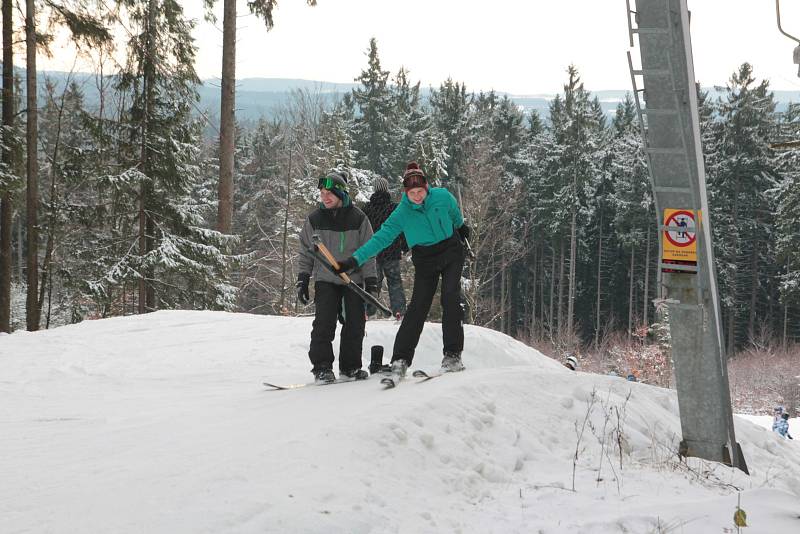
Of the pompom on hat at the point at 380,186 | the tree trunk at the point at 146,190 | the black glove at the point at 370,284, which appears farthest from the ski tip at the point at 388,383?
the tree trunk at the point at 146,190

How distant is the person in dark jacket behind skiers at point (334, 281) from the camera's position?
6.39m

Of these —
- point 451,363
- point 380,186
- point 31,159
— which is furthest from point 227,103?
point 451,363

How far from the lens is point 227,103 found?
1536cm

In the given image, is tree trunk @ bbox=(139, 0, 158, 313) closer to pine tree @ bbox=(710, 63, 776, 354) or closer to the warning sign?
the warning sign

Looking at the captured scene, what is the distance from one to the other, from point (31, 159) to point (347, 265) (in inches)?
576

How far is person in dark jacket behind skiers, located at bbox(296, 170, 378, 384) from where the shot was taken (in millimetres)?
6395

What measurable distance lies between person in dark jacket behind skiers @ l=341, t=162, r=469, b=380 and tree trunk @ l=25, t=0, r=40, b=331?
1359 centimetres

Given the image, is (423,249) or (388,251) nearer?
(423,249)

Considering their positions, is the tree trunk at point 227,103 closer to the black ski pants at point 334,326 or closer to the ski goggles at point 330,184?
the ski goggles at point 330,184

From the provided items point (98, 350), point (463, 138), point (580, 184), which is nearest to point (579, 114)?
point (580, 184)

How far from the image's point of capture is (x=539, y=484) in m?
4.08

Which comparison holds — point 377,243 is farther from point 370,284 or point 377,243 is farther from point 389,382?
point 389,382

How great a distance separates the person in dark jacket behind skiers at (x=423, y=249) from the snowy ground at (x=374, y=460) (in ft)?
2.08

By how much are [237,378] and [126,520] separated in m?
4.50
